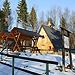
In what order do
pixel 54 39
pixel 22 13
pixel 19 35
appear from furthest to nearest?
1. pixel 22 13
2. pixel 54 39
3. pixel 19 35

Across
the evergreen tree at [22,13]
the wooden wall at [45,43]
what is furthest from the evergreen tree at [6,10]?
the wooden wall at [45,43]

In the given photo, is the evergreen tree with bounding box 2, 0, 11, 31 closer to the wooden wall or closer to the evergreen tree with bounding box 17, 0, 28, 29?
the evergreen tree with bounding box 17, 0, 28, 29

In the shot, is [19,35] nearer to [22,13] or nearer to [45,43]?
[45,43]

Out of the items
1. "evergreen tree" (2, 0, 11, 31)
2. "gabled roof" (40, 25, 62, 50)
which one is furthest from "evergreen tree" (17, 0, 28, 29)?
"gabled roof" (40, 25, 62, 50)

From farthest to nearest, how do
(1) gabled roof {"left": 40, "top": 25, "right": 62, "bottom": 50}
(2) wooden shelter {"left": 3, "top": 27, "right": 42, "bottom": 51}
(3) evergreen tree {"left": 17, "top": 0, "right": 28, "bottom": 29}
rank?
(3) evergreen tree {"left": 17, "top": 0, "right": 28, "bottom": 29} < (1) gabled roof {"left": 40, "top": 25, "right": 62, "bottom": 50} < (2) wooden shelter {"left": 3, "top": 27, "right": 42, "bottom": 51}

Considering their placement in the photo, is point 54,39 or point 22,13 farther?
point 22,13

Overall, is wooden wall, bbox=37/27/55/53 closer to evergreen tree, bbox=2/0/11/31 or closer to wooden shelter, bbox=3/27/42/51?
wooden shelter, bbox=3/27/42/51

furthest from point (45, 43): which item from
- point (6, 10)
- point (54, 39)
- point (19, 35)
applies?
point (6, 10)

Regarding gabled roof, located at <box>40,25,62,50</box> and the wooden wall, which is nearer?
gabled roof, located at <box>40,25,62,50</box>

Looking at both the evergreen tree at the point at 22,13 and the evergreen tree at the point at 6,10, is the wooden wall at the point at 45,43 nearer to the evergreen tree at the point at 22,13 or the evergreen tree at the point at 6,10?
the evergreen tree at the point at 22,13

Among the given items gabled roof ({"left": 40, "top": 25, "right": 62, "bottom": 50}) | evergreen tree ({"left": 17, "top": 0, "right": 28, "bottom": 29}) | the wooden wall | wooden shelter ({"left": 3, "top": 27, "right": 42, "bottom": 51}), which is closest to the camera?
wooden shelter ({"left": 3, "top": 27, "right": 42, "bottom": 51})

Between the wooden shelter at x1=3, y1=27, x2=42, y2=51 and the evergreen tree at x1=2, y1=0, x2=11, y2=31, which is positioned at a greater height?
the evergreen tree at x1=2, y1=0, x2=11, y2=31

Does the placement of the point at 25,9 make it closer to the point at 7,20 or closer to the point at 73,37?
the point at 7,20

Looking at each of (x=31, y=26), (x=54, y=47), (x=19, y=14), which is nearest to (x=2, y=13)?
(x=19, y=14)
